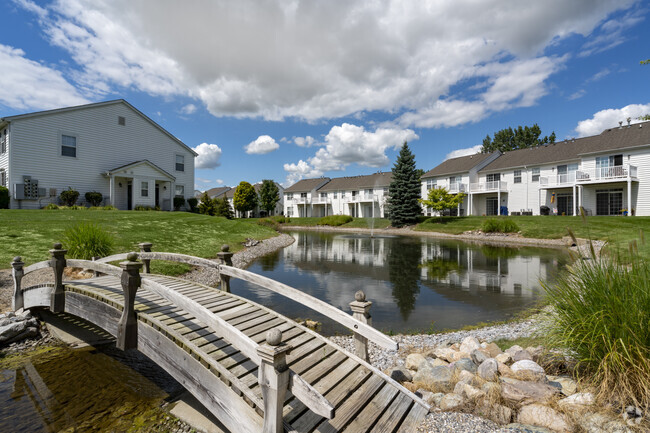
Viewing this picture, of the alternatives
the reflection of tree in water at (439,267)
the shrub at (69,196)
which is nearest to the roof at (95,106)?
the shrub at (69,196)

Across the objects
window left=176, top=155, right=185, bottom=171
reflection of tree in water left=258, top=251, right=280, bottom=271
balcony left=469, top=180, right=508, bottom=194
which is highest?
window left=176, top=155, right=185, bottom=171

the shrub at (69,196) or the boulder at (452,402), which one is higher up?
the shrub at (69,196)

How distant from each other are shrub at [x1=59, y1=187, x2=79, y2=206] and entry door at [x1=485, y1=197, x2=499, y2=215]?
1739 inches

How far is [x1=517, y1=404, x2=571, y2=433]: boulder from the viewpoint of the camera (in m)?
3.32

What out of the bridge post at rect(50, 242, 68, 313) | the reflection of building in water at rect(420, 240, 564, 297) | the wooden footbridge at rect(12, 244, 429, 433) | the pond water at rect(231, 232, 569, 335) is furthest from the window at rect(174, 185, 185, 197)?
the wooden footbridge at rect(12, 244, 429, 433)

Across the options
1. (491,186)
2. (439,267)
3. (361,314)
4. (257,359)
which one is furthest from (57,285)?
(491,186)

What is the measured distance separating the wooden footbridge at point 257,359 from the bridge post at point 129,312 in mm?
15

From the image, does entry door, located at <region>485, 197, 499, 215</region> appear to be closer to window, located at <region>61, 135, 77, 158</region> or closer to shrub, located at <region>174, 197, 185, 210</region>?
shrub, located at <region>174, 197, 185, 210</region>

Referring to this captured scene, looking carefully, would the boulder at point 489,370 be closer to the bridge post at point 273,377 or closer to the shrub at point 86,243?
the bridge post at point 273,377

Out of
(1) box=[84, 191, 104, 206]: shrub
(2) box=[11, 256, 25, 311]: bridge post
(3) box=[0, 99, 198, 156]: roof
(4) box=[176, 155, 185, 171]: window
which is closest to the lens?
(2) box=[11, 256, 25, 311]: bridge post

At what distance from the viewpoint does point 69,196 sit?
22.8m

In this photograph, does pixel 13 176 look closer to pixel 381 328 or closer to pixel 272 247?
pixel 272 247

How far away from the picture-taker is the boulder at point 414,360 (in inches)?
211

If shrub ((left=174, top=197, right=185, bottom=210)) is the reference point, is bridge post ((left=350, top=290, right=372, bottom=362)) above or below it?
below
